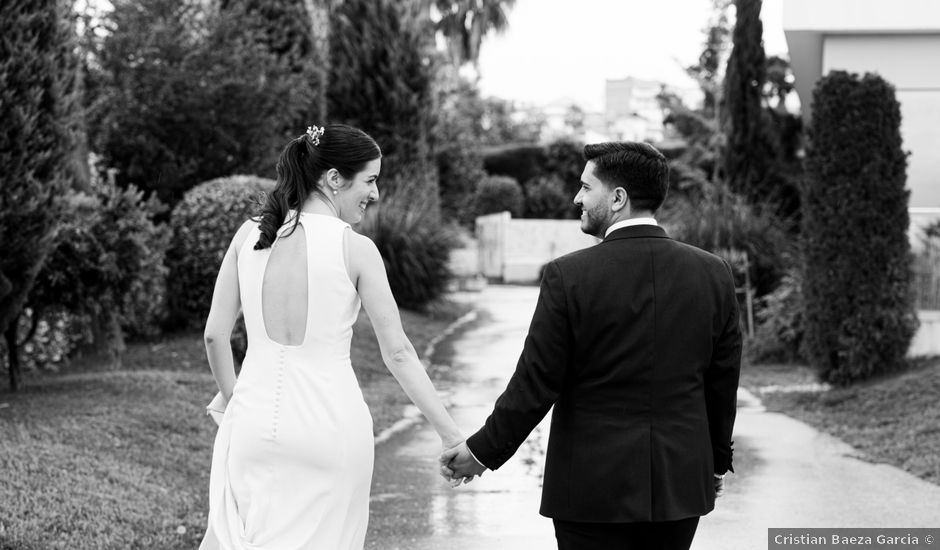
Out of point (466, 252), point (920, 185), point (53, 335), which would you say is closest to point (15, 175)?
point (53, 335)

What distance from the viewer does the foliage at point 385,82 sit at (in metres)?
21.6

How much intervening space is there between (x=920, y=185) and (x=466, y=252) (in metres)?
16.6

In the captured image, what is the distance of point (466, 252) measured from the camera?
97.6 ft

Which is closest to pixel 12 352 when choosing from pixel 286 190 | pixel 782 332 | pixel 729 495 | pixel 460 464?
pixel 729 495

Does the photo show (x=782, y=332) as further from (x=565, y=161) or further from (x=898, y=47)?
(x=565, y=161)

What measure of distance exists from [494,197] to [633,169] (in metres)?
32.2

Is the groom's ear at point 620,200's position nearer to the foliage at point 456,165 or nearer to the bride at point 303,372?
the bride at point 303,372

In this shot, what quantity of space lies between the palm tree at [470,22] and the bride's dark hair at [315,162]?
32378 mm

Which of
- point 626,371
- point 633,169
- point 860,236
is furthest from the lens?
point 860,236

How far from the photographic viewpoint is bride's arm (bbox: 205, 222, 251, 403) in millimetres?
3844

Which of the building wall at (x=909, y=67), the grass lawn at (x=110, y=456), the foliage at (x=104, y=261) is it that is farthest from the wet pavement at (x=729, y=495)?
the building wall at (x=909, y=67)

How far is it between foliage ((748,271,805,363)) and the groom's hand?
10.7m

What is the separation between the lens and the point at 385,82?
21.7m

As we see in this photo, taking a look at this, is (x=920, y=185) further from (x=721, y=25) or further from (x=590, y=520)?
(x=721, y=25)
